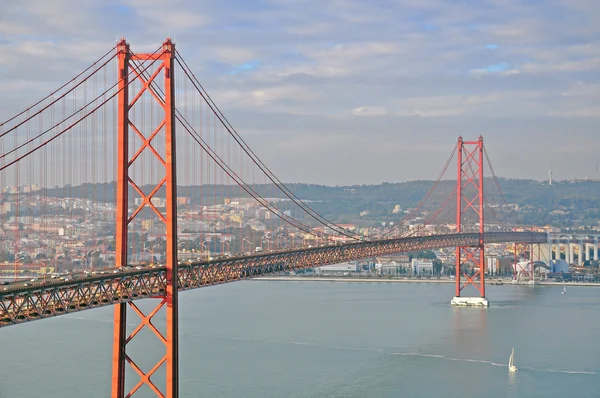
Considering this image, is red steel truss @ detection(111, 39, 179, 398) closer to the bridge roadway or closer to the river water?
the bridge roadway

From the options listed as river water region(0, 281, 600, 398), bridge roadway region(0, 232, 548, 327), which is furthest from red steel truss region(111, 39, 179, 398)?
river water region(0, 281, 600, 398)

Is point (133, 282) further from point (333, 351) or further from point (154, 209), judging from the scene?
point (333, 351)

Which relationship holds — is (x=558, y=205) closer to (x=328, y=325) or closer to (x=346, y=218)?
(x=346, y=218)

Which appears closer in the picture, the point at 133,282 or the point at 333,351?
the point at 133,282

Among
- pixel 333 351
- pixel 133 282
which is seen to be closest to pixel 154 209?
Answer: pixel 133 282

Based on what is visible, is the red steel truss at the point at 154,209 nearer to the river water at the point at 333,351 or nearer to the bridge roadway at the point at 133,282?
the bridge roadway at the point at 133,282

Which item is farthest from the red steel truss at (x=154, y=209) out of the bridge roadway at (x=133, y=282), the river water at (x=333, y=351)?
the river water at (x=333, y=351)
